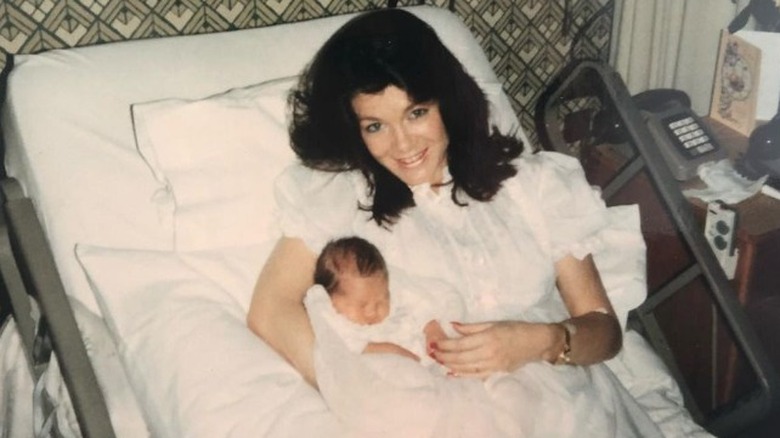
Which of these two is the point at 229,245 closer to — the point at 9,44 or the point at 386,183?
the point at 386,183

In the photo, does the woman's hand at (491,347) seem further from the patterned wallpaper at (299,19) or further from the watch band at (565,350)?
the patterned wallpaper at (299,19)

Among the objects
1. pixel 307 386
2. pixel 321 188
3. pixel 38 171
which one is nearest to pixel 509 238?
pixel 321 188

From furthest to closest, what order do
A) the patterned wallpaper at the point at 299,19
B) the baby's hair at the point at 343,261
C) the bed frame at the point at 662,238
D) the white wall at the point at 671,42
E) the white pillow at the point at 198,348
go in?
1. the white wall at the point at 671,42
2. the patterned wallpaper at the point at 299,19
3. the bed frame at the point at 662,238
4. the baby's hair at the point at 343,261
5. the white pillow at the point at 198,348

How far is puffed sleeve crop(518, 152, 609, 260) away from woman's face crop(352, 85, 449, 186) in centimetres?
19

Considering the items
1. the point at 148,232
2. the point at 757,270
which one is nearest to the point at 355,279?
the point at 148,232

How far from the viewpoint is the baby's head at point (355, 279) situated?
1331 mm

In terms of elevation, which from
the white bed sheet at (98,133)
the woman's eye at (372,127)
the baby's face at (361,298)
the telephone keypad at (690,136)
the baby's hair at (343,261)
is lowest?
the telephone keypad at (690,136)

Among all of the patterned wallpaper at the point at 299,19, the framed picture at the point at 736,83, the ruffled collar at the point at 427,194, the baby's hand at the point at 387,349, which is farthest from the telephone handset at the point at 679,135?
the baby's hand at the point at 387,349

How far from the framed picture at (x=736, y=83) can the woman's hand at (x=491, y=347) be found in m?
1.06

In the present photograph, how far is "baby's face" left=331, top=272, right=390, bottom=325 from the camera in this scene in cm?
133

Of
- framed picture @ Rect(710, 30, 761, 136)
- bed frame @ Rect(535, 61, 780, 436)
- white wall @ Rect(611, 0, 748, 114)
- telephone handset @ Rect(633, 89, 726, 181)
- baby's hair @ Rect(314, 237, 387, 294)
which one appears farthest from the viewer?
white wall @ Rect(611, 0, 748, 114)

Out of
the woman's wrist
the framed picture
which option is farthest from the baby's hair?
the framed picture

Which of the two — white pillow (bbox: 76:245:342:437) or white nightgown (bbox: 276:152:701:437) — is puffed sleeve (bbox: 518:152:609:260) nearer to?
white nightgown (bbox: 276:152:701:437)

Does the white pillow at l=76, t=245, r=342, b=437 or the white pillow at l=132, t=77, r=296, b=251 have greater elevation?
the white pillow at l=132, t=77, r=296, b=251
